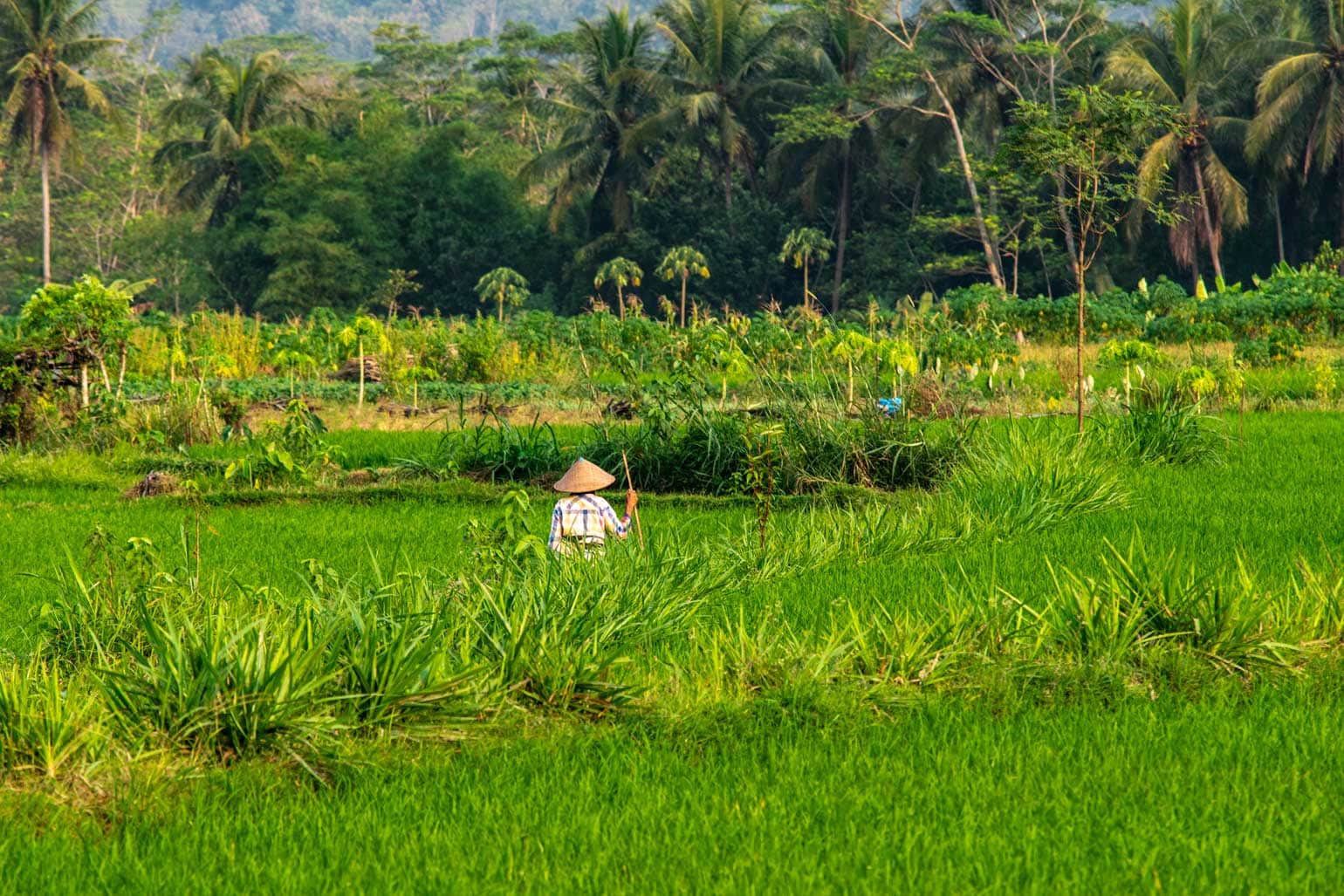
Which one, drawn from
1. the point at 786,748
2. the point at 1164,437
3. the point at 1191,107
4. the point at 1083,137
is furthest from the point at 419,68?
the point at 786,748

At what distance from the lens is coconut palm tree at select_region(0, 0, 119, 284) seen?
48031 millimetres

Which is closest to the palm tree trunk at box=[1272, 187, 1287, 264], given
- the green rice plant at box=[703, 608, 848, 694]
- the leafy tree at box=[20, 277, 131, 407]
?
the leafy tree at box=[20, 277, 131, 407]

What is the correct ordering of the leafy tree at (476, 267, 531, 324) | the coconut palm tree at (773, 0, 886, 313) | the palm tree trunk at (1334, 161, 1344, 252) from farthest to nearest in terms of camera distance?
the coconut palm tree at (773, 0, 886, 313) → the leafy tree at (476, 267, 531, 324) → the palm tree trunk at (1334, 161, 1344, 252)

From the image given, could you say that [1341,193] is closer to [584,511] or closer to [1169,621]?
[584,511]

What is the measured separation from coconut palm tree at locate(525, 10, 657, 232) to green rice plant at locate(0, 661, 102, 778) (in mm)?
43028

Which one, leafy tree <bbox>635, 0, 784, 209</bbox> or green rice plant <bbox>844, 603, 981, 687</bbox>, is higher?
leafy tree <bbox>635, 0, 784, 209</bbox>

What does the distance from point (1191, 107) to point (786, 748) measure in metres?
38.7

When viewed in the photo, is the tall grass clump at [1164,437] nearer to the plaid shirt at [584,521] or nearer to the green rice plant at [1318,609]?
the green rice plant at [1318,609]

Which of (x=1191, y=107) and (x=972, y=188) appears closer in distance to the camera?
(x=1191, y=107)

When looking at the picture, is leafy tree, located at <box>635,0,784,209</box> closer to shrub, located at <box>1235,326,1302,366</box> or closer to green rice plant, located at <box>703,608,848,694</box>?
shrub, located at <box>1235,326,1302,366</box>

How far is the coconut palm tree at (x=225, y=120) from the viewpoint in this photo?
49.1m

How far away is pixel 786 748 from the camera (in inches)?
211

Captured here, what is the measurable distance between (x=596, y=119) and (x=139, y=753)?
147 ft

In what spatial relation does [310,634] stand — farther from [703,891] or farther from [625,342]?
[625,342]
